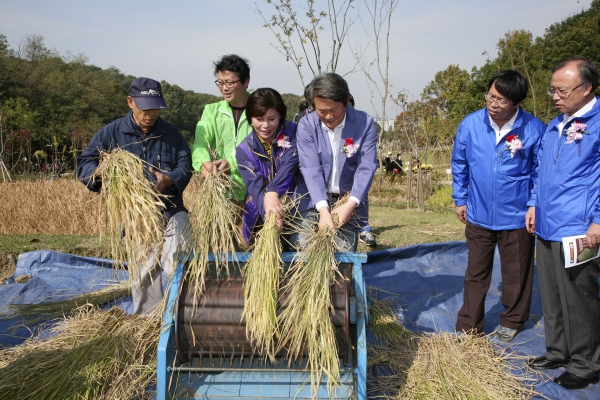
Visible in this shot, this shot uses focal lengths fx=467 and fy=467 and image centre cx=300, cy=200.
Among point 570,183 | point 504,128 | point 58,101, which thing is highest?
point 58,101

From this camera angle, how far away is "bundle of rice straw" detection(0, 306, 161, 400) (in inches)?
103

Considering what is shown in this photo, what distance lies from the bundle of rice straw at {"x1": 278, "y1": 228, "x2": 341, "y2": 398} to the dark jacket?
1.36 meters

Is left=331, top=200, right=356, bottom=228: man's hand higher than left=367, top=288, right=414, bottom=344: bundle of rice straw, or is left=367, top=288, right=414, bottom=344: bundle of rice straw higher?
left=331, top=200, right=356, bottom=228: man's hand

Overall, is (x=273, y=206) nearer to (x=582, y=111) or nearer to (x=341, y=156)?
(x=341, y=156)

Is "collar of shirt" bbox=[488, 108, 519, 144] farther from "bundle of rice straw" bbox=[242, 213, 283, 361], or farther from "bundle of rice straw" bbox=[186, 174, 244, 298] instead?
"bundle of rice straw" bbox=[186, 174, 244, 298]

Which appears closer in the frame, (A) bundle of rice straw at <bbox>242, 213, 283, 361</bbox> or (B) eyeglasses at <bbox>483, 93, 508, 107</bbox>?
(A) bundle of rice straw at <bbox>242, 213, 283, 361</bbox>

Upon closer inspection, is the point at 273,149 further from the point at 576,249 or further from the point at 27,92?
the point at 27,92

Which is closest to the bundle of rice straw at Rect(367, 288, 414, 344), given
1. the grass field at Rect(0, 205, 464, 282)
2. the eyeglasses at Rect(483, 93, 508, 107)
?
the eyeglasses at Rect(483, 93, 508, 107)

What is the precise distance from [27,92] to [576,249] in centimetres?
3884

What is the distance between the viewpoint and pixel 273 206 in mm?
2889

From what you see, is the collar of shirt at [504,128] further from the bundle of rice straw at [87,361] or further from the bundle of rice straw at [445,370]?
the bundle of rice straw at [87,361]

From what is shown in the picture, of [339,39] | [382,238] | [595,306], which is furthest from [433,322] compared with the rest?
[339,39]

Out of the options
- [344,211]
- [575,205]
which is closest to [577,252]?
[575,205]

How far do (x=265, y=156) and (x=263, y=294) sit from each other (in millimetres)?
1132
